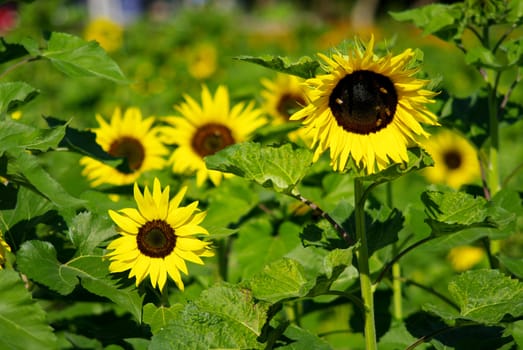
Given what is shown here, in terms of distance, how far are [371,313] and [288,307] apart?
1.93ft

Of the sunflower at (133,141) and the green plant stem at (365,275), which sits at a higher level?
the sunflower at (133,141)

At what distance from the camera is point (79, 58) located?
5.33ft

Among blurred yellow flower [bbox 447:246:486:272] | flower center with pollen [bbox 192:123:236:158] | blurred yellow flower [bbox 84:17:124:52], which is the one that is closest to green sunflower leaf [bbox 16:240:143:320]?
flower center with pollen [bbox 192:123:236:158]

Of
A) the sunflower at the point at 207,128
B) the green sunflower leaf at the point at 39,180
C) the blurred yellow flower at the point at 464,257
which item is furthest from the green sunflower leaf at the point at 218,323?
the blurred yellow flower at the point at 464,257

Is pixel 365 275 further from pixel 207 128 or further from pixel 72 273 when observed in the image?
pixel 207 128

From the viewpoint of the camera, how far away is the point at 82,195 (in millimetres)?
1684

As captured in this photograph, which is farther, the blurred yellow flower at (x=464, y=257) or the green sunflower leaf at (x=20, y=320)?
the blurred yellow flower at (x=464, y=257)

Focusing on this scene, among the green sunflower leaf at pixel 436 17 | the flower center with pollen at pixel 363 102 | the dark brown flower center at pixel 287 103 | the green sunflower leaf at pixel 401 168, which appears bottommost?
the green sunflower leaf at pixel 401 168

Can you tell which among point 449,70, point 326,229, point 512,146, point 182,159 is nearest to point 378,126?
point 326,229

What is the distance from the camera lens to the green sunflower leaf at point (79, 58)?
1.59 metres

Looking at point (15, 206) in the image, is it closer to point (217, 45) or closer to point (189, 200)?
point (189, 200)

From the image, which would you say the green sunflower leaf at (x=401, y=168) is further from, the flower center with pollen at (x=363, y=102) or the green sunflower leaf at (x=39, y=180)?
the green sunflower leaf at (x=39, y=180)

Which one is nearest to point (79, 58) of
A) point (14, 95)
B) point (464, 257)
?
point (14, 95)

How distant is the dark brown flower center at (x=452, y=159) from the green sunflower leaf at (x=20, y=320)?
8.43 ft
